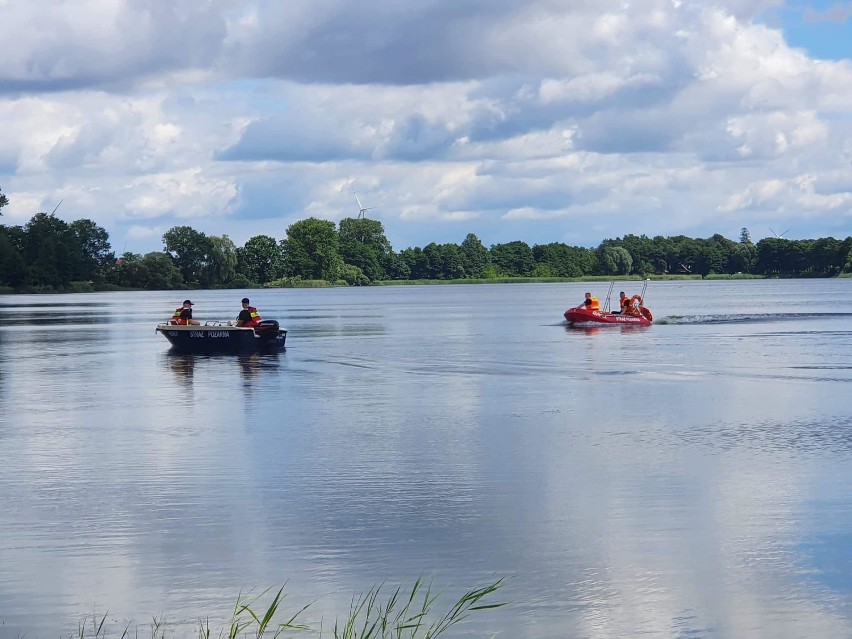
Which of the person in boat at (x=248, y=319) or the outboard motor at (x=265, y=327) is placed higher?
the person in boat at (x=248, y=319)

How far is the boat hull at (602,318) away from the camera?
59.2 m

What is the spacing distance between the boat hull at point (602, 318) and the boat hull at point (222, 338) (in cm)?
2077

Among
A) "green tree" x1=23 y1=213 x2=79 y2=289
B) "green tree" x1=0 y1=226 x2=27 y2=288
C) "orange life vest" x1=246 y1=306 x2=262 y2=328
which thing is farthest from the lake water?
"green tree" x1=23 y1=213 x2=79 y2=289

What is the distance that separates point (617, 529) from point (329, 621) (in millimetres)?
4212

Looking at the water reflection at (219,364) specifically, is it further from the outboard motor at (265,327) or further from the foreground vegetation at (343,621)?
the foreground vegetation at (343,621)

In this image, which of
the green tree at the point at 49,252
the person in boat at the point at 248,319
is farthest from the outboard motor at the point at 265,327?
the green tree at the point at 49,252

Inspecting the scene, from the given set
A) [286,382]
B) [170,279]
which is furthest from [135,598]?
[170,279]

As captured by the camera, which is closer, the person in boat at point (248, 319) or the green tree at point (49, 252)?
the person in boat at point (248, 319)

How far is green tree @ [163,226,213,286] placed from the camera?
18400 cm

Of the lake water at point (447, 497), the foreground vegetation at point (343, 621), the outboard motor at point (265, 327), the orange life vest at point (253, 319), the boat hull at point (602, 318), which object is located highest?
the orange life vest at point (253, 319)

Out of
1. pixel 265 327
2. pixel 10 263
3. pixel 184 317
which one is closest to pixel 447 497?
pixel 265 327

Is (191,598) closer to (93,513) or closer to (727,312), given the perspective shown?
(93,513)

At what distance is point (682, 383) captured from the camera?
30.5 m

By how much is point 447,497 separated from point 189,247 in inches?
6819
